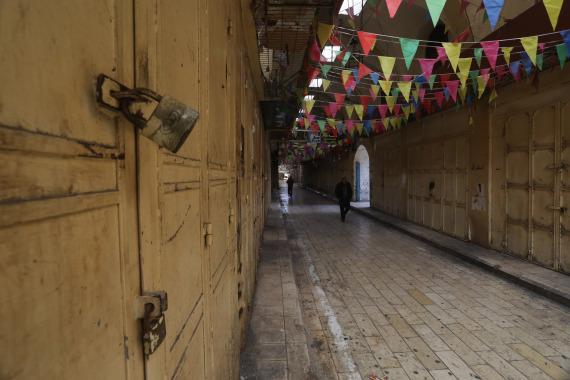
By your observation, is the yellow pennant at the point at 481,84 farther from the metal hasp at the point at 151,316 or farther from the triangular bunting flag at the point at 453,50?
the metal hasp at the point at 151,316

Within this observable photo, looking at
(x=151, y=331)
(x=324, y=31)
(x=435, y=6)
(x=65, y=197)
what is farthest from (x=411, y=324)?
(x=65, y=197)

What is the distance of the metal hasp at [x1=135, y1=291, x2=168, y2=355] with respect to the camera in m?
0.87

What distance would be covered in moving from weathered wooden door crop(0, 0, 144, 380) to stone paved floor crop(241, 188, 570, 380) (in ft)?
8.20

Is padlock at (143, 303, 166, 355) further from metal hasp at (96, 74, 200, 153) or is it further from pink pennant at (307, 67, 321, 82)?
pink pennant at (307, 67, 321, 82)

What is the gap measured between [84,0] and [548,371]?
461cm

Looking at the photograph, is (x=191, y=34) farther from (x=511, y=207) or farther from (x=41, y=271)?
(x=511, y=207)

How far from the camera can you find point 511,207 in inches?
262

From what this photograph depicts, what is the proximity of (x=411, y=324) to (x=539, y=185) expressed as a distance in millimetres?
4459

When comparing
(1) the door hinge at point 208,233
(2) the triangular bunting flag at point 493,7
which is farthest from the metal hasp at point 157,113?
(2) the triangular bunting flag at point 493,7

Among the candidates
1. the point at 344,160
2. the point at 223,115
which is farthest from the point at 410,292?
the point at 344,160

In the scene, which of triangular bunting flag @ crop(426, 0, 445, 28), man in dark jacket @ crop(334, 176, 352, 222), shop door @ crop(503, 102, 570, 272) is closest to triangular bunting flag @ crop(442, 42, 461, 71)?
triangular bunting flag @ crop(426, 0, 445, 28)

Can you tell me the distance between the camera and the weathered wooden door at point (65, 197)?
0.47 metres

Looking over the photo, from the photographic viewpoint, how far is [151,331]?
871mm

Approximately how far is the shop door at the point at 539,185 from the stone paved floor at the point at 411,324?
1225 mm
